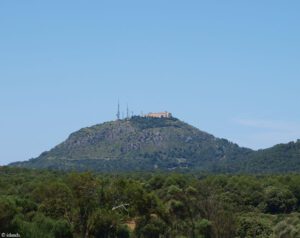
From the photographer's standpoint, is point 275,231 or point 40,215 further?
point 275,231

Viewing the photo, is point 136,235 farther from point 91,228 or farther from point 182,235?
point 91,228

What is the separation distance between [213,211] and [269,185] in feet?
133

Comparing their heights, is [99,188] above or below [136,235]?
above

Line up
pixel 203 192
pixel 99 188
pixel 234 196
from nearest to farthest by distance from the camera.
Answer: pixel 99 188 → pixel 203 192 → pixel 234 196

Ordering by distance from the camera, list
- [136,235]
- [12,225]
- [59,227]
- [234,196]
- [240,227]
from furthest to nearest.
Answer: [234,196], [240,227], [136,235], [59,227], [12,225]

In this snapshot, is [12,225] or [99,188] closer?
[12,225]

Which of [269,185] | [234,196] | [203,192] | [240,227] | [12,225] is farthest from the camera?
[269,185]

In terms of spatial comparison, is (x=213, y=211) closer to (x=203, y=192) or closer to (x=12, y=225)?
(x=203, y=192)

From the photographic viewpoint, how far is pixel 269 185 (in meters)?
103

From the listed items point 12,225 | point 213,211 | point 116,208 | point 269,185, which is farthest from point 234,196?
point 12,225

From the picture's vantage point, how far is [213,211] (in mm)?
64688

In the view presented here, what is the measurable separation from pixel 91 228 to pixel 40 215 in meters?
3.94

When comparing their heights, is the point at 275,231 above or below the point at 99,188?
below

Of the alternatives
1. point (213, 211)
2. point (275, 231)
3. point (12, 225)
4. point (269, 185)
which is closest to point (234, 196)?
point (269, 185)
